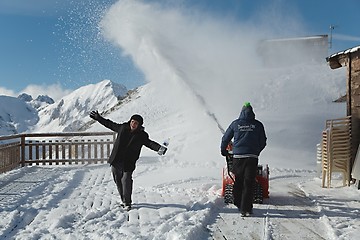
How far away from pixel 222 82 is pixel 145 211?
23516 millimetres

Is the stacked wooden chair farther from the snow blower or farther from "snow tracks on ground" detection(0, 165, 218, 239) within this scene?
"snow tracks on ground" detection(0, 165, 218, 239)

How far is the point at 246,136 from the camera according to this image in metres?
6.65

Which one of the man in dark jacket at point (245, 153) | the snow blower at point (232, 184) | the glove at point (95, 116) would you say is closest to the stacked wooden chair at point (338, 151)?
the snow blower at point (232, 184)

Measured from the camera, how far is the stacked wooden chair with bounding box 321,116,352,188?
938cm

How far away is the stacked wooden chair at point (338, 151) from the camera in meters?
9.38

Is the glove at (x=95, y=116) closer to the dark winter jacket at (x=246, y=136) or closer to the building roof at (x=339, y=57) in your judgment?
the dark winter jacket at (x=246, y=136)

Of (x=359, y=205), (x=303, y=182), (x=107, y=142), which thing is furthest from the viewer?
(x=107, y=142)

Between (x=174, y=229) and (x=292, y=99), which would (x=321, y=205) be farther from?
(x=292, y=99)

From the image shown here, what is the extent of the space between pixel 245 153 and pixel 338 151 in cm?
395

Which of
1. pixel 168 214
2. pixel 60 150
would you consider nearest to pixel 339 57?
pixel 168 214

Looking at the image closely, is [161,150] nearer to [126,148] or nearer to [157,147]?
[157,147]

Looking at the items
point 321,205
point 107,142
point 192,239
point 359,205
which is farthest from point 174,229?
point 107,142

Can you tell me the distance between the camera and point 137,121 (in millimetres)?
7070

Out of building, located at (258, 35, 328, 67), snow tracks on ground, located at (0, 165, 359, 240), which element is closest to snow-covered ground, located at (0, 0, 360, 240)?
snow tracks on ground, located at (0, 165, 359, 240)
